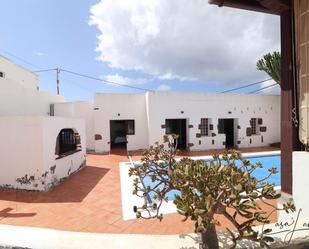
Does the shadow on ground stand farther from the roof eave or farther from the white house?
the roof eave

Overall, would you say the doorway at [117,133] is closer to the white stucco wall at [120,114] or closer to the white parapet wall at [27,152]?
the white stucco wall at [120,114]

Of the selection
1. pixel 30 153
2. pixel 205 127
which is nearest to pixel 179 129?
pixel 205 127

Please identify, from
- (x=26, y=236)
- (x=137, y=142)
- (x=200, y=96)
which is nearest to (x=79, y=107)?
(x=137, y=142)

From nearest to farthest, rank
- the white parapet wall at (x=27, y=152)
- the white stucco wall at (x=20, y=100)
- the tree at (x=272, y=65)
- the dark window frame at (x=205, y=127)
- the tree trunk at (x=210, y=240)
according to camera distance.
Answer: the tree trunk at (x=210, y=240)
the white parapet wall at (x=27, y=152)
the white stucco wall at (x=20, y=100)
the tree at (x=272, y=65)
the dark window frame at (x=205, y=127)

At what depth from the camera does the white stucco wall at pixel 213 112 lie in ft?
45.3

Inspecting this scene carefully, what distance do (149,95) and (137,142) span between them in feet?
11.4

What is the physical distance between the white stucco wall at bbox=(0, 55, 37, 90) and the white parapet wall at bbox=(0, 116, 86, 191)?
7.09m

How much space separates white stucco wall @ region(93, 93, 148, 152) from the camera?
14062 mm

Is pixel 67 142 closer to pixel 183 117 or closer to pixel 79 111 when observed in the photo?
pixel 79 111

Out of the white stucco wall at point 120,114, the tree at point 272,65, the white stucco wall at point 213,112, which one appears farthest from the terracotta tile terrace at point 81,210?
the tree at point 272,65

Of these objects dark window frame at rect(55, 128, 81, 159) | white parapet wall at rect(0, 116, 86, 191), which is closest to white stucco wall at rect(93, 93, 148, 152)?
dark window frame at rect(55, 128, 81, 159)

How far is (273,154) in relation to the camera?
1210cm

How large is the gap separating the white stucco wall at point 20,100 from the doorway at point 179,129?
8664mm

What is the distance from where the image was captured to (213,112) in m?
14.7
